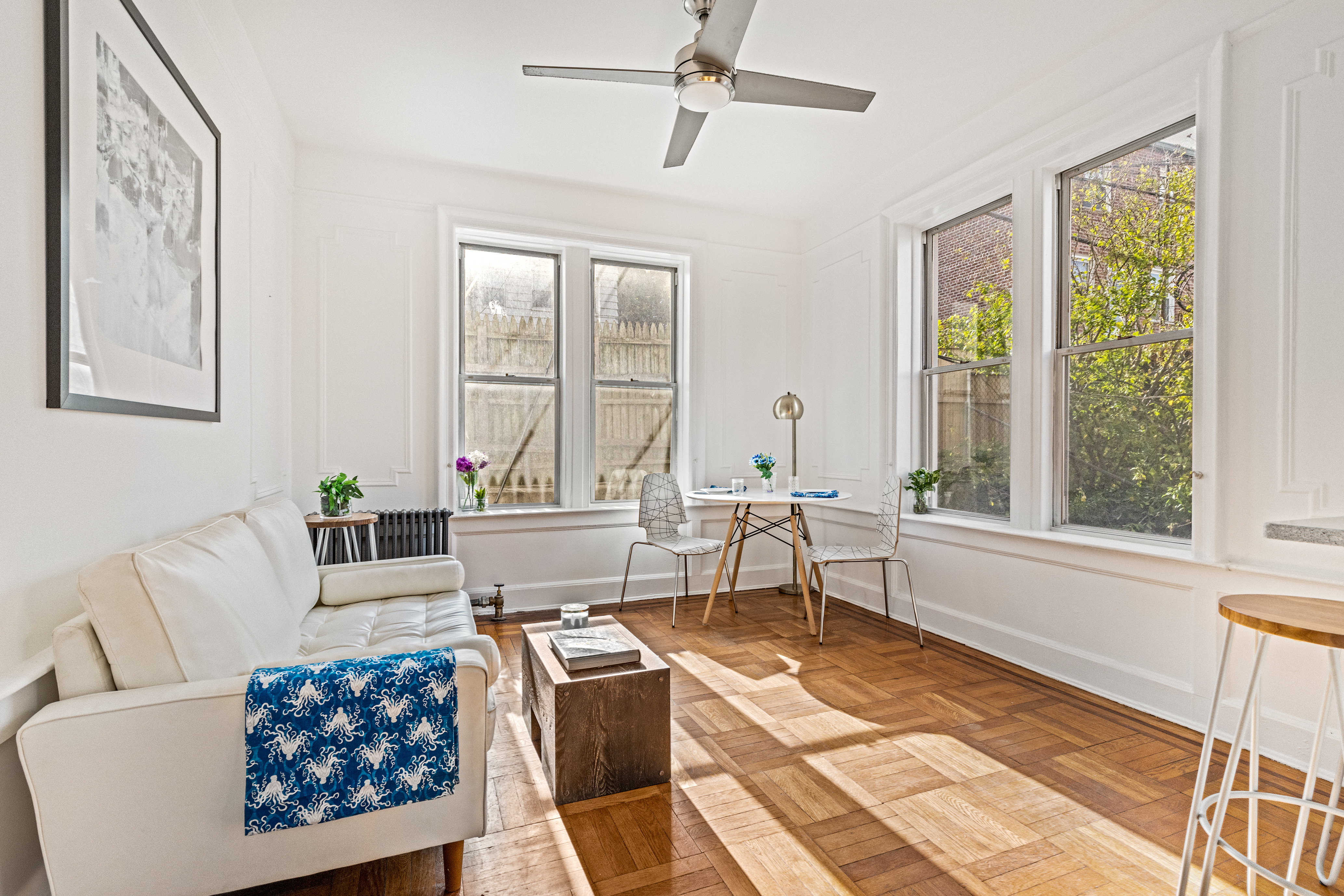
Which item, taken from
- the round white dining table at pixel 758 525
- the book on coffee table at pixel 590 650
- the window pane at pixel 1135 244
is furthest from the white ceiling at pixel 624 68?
the book on coffee table at pixel 590 650

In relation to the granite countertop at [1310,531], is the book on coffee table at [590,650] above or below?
below

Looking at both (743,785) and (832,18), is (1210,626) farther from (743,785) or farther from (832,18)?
(832,18)

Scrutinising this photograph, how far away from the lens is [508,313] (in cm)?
458

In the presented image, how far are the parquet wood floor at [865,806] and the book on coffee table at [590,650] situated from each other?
17.1 inches

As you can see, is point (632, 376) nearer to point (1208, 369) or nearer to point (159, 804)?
point (1208, 369)

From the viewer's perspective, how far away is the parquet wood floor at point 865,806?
5.55ft

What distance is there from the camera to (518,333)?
4598mm

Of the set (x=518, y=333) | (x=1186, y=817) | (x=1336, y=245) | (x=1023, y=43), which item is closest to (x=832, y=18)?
(x=1023, y=43)

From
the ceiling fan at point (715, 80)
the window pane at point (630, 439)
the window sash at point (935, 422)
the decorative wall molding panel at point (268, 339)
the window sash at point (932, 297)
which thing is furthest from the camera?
the window pane at point (630, 439)

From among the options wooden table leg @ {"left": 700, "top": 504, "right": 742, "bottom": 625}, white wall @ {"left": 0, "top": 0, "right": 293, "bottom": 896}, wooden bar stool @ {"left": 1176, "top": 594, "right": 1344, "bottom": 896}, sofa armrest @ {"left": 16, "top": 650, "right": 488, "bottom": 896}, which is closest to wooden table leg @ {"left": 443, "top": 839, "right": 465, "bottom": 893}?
sofa armrest @ {"left": 16, "top": 650, "right": 488, "bottom": 896}

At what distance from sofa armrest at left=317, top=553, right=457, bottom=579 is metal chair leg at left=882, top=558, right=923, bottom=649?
252 centimetres

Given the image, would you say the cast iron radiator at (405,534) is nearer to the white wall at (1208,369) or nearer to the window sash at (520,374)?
the window sash at (520,374)

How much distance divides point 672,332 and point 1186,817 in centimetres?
401

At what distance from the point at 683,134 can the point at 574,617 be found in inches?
85.1
